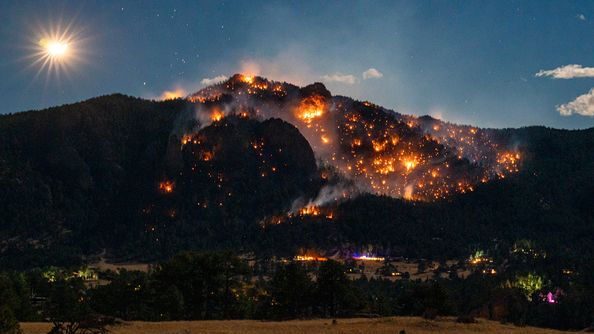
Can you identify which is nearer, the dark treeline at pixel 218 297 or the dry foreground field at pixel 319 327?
the dry foreground field at pixel 319 327

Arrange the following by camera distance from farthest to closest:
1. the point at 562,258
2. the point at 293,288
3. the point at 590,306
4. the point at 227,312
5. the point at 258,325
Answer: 1. the point at 562,258
2. the point at 590,306
3. the point at 227,312
4. the point at 293,288
5. the point at 258,325

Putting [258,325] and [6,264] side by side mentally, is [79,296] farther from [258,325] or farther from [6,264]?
[6,264]

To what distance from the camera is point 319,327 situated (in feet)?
158

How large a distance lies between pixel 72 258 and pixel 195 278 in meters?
142

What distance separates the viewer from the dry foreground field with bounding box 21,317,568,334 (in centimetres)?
4500

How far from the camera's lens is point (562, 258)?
176625 millimetres

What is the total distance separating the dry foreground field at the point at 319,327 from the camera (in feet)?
148

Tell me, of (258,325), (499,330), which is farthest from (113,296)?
(499,330)

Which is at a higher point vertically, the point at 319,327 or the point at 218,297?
the point at 218,297

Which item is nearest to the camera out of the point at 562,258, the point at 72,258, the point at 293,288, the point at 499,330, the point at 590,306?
the point at 499,330

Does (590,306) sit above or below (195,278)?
below

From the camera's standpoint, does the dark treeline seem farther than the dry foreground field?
Yes

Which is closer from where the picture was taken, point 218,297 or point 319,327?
point 319,327

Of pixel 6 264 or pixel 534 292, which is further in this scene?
pixel 6 264
